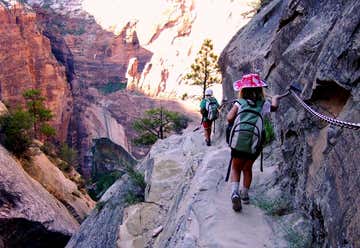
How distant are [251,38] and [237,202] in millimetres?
9487

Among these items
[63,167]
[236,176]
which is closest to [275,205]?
[236,176]

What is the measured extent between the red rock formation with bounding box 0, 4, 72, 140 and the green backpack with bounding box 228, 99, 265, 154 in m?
50.6

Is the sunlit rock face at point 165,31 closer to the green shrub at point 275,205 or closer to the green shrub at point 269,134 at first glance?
the green shrub at point 269,134

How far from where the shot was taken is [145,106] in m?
76.4

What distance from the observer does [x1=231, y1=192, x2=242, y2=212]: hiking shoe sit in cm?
559

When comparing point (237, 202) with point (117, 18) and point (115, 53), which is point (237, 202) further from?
point (117, 18)

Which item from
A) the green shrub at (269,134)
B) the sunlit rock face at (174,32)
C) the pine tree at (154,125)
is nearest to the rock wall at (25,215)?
the pine tree at (154,125)

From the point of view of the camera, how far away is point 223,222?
220 inches

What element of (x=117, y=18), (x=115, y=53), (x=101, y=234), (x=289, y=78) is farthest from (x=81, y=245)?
(x=117, y=18)

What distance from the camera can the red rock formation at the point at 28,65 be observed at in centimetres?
5262

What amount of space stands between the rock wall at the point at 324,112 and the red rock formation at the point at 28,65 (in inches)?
1930

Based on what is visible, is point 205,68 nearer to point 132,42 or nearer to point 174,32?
point 174,32

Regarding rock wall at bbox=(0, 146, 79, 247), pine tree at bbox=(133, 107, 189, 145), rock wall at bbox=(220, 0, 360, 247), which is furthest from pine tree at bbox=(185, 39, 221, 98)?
rock wall at bbox=(220, 0, 360, 247)

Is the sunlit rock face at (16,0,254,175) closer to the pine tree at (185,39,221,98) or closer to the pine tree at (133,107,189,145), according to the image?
the pine tree at (133,107,189,145)
